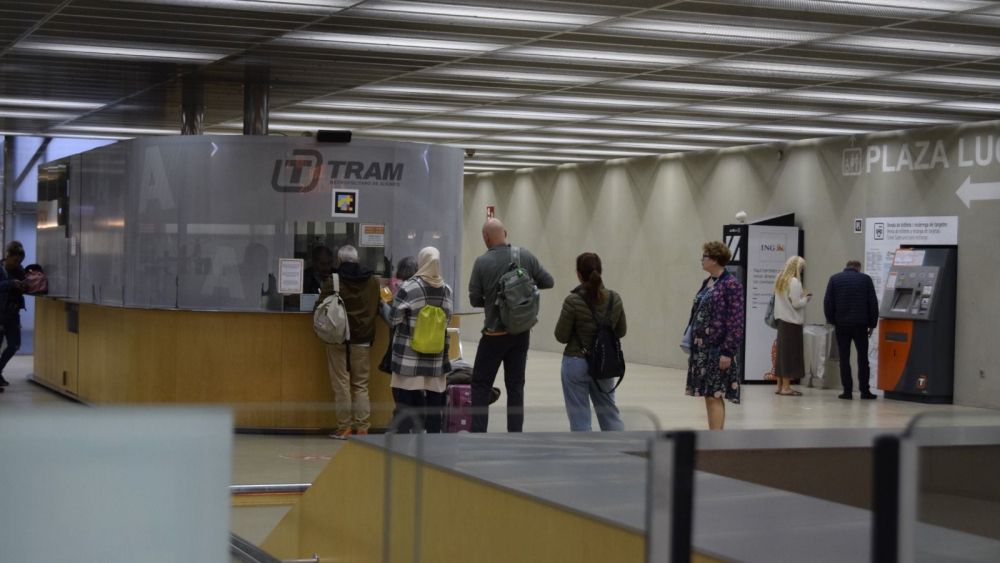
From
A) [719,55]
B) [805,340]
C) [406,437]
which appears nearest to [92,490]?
[406,437]

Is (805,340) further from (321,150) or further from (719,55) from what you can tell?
(321,150)

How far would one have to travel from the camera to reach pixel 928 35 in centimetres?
1011

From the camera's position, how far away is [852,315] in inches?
603

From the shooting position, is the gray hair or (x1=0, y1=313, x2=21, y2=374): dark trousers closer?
the gray hair

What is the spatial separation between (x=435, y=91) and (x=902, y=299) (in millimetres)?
6023

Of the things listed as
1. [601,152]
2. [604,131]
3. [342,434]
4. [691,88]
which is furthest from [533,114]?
[342,434]

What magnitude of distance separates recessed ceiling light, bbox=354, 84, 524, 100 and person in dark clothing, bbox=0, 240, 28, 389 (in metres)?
4.31

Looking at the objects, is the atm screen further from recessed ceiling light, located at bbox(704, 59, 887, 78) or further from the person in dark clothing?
the person in dark clothing

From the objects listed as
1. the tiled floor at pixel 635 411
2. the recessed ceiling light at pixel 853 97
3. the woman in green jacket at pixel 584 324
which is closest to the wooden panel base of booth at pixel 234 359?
the tiled floor at pixel 635 411

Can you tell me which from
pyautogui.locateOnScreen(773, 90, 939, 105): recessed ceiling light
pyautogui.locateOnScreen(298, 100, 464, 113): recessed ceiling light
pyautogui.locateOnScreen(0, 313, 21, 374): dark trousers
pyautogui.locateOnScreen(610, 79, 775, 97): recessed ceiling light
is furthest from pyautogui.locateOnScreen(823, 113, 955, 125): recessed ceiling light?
pyautogui.locateOnScreen(0, 313, 21, 374): dark trousers

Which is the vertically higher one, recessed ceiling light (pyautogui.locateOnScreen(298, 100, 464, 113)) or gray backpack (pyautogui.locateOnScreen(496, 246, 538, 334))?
recessed ceiling light (pyautogui.locateOnScreen(298, 100, 464, 113))

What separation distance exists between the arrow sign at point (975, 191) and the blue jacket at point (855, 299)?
4.55ft

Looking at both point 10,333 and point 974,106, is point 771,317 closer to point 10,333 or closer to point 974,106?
→ point 974,106

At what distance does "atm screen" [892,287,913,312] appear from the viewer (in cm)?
1539
